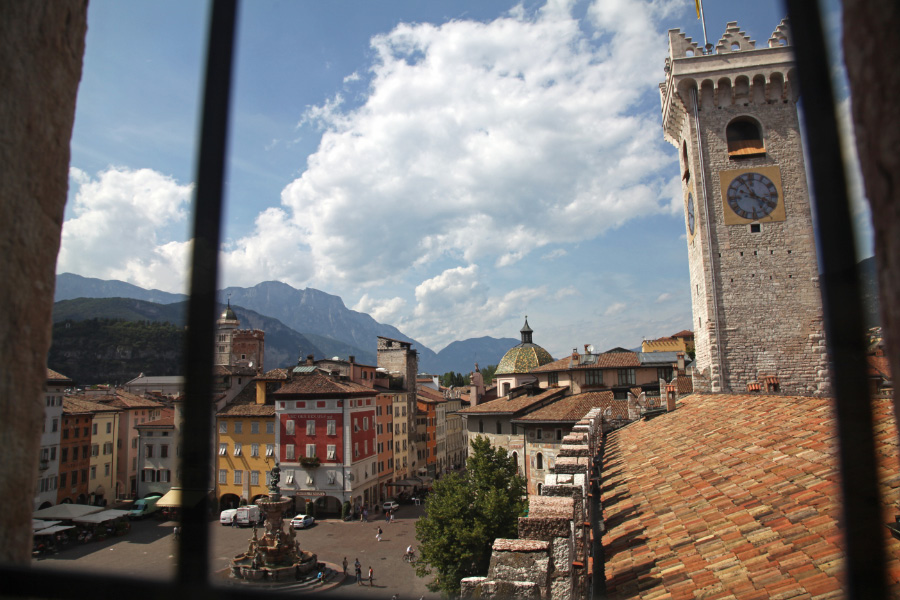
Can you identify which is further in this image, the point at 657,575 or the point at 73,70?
the point at 657,575

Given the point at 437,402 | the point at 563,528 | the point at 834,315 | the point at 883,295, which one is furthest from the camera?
the point at 437,402

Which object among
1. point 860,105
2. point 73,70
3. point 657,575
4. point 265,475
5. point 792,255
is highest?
point 792,255

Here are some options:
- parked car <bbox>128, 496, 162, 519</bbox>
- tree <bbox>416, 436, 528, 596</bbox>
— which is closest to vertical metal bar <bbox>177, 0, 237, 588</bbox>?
tree <bbox>416, 436, 528, 596</bbox>

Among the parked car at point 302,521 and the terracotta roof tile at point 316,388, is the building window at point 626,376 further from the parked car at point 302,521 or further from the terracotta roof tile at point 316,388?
the parked car at point 302,521

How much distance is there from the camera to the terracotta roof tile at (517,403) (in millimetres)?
42250

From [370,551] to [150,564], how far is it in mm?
10529

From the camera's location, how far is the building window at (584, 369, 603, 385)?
46.6 m

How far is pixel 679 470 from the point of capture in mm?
9977

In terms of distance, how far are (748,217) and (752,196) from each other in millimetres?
1012

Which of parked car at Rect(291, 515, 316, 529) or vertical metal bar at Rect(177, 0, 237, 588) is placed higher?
vertical metal bar at Rect(177, 0, 237, 588)

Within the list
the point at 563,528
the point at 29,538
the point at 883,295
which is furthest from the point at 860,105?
the point at 563,528

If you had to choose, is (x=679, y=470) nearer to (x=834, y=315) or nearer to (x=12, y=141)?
(x=834, y=315)

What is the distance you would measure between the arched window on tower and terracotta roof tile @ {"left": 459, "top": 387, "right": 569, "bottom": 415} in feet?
73.3

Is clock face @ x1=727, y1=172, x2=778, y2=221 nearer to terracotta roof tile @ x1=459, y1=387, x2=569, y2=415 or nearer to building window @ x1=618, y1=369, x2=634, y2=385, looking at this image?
terracotta roof tile @ x1=459, y1=387, x2=569, y2=415
